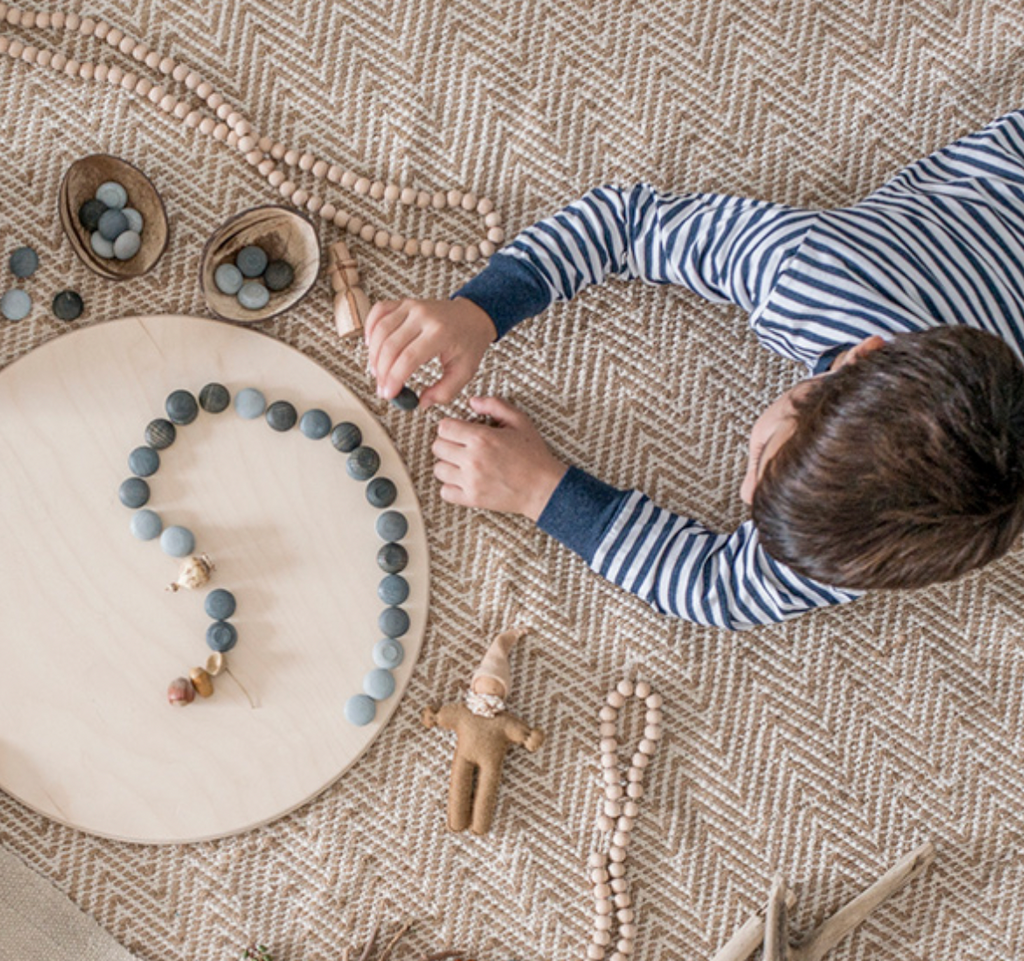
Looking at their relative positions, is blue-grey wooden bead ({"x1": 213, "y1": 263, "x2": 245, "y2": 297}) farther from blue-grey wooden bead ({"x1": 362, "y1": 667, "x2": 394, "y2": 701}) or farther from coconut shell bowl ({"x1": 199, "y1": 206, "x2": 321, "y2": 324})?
blue-grey wooden bead ({"x1": 362, "y1": 667, "x2": 394, "y2": 701})

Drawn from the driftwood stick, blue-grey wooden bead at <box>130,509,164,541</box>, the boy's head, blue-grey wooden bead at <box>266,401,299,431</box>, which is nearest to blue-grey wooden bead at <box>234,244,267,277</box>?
Result: blue-grey wooden bead at <box>266,401,299,431</box>

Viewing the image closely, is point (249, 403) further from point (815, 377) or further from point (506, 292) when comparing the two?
point (815, 377)

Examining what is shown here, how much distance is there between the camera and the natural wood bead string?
2.88 ft

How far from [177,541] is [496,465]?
0.85 ft

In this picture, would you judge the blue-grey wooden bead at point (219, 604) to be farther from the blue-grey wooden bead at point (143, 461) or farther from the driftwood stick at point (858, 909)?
the driftwood stick at point (858, 909)

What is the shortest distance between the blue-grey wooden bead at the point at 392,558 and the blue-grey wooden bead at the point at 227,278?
0.78 ft

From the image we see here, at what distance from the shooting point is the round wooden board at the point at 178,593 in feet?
2.77

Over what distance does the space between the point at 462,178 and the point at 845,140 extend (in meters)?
0.33

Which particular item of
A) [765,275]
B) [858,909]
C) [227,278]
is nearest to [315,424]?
[227,278]

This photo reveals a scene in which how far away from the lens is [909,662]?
916 mm

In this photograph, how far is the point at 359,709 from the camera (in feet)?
2.83

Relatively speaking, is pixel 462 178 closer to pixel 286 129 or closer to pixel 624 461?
pixel 286 129

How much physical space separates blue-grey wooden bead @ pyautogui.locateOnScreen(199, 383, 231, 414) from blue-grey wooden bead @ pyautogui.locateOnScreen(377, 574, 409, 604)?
189 mm

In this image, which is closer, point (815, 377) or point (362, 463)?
point (815, 377)
